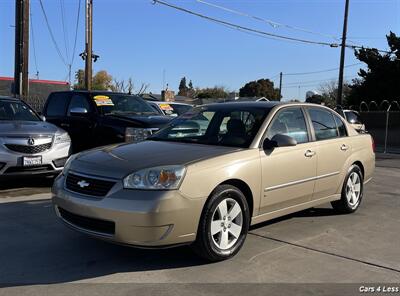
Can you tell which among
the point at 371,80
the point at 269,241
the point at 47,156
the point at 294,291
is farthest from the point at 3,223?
the point at 371,80

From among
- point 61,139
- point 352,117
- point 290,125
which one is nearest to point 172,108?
point 61,139

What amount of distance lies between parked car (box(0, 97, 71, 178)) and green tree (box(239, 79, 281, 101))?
7325cm

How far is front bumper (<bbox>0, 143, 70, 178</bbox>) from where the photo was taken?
26.2 ft

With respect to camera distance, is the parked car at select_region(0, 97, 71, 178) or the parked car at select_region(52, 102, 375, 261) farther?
the parked car at select_region(0, 97, 71, 178)

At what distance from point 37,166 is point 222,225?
4511mm

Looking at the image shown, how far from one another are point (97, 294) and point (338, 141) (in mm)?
4033

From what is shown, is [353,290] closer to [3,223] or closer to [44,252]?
[44,252]

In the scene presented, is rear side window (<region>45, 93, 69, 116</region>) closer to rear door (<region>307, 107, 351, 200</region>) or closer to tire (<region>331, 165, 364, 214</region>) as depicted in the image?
rear door (<region>307, 107, 351, 200</region>)

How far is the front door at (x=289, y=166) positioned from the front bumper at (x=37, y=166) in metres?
4.32

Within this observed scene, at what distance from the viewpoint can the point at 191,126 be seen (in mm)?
6113

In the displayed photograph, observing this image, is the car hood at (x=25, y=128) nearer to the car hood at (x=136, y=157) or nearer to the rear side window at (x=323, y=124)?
the car hood at (x=136, y=157)

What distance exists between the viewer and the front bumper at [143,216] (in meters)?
4.36

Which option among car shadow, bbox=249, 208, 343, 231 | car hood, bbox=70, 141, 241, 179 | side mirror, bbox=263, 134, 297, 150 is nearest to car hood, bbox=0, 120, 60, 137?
car hood, bbox=70, 141, 241, 179

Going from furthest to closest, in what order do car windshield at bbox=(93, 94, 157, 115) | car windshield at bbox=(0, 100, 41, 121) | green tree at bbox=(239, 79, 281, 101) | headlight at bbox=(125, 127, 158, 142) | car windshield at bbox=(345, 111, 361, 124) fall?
green tree at bbox=(239, 79, 281, 101) < car windshield at bbox=(345, 111, 361, 124) < car windshield at bbox=(93, 94, 157, 115) < car windshield at bbox=(0, 100, 41, 121) < headlight at bbox=(125, 127, 158, 142)
